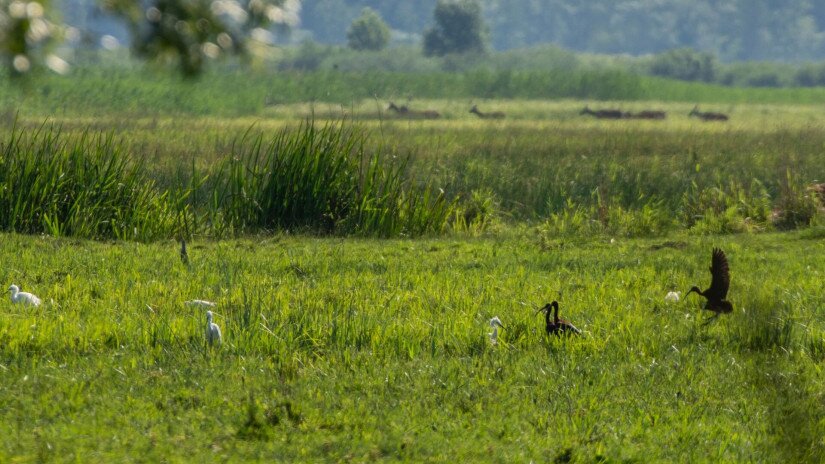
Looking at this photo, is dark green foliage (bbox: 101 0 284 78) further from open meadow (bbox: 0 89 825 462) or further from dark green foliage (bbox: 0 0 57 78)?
open meadow (bbox: 0 89 825 462)

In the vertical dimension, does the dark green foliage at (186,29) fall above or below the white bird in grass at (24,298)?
above

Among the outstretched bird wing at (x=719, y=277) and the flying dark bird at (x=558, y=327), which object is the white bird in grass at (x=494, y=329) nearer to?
the flying dark bird at (x=558, y=327)

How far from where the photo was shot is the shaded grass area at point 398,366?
6.89 meters

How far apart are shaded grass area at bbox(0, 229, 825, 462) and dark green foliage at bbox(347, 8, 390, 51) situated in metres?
141

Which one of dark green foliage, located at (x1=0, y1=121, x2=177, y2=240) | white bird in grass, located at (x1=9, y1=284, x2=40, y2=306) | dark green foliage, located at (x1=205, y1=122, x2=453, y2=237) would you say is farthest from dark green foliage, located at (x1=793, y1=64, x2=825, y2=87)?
white bird in grass, located at (x1=9, y1=284, x2=40, y2=306)

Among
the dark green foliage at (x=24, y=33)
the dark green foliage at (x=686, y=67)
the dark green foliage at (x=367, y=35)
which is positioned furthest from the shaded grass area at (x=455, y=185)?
the dark green foliage at (x=367, y=35)

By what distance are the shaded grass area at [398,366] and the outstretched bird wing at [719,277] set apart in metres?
0.28

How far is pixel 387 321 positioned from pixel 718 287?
9.29 feet

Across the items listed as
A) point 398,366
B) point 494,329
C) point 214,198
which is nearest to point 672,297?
point 494,329

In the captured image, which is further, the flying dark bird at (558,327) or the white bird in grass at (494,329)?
the flying dark bird at (558,327)

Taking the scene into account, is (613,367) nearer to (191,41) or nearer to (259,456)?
(259,456)

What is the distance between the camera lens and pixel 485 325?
373 inches

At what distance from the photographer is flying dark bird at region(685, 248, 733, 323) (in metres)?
9.62

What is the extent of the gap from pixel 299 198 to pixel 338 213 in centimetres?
63
